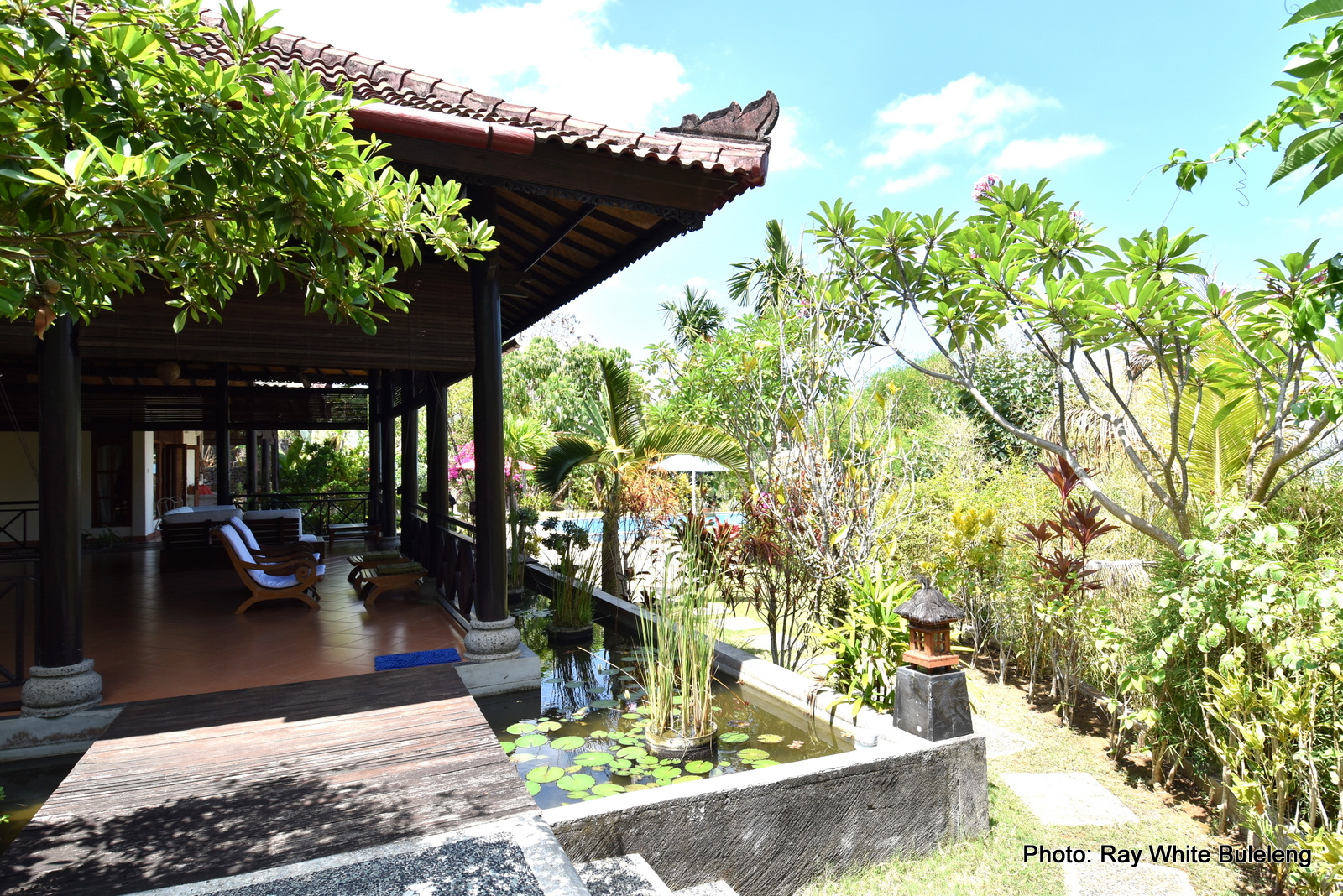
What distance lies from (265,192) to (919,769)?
3484 mm

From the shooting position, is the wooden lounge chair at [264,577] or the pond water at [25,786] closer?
the pond water at [25,786]

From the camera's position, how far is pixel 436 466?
24.8ft

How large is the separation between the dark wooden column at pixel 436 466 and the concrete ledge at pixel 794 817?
184 inches

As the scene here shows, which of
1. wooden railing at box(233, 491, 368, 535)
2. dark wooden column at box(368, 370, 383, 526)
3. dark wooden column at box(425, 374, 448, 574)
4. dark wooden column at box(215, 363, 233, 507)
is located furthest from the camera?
wooden railing at box(233, 491, 368, 535)

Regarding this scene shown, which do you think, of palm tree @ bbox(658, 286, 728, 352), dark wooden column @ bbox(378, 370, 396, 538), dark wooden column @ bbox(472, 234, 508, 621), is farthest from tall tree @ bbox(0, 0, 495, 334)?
palm tree @ bbox(658, 286, 728, 352)

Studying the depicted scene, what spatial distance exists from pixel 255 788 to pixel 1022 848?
3365mm

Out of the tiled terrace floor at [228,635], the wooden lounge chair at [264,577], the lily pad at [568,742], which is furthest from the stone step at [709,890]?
the wooden lounge chair at [264,577]

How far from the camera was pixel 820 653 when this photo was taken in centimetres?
622

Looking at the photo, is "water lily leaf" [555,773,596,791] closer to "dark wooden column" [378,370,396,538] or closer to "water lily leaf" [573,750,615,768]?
"water lily leaf" [573,750,615,768]

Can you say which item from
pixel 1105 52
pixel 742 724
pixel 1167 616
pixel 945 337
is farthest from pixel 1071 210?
pixel 1105 52

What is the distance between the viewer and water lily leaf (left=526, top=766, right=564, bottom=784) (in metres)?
3.67

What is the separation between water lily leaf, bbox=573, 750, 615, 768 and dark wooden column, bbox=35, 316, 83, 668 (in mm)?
2842

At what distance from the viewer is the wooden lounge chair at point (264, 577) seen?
6492 mm

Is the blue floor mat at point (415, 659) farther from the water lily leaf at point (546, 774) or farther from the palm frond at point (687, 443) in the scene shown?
the palm frond at point (687, 443)
